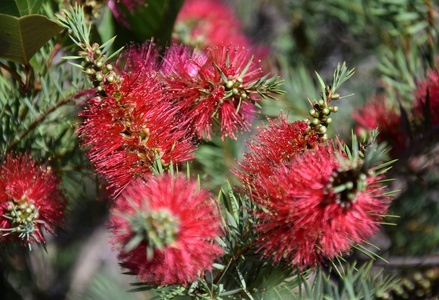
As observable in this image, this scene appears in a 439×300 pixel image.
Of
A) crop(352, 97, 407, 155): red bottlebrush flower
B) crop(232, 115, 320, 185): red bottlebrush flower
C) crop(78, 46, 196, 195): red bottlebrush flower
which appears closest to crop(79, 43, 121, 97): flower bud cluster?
crop(78, 46, 196, 195): red bottlebrush flower

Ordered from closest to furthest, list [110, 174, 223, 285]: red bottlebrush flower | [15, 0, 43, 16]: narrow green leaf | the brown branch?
[110, 174, 223, 285]: red bottlebrush flower
[15, 0, 43, 16]: narrow green leaf
the brown branch

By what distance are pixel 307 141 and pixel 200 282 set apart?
12 cm

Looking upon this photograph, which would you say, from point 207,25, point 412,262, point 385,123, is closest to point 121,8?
point 207,25

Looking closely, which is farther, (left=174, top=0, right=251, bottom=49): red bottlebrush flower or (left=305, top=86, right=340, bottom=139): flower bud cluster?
(left=174, top=0, right=251, bottom=49): red bottlebrush flower

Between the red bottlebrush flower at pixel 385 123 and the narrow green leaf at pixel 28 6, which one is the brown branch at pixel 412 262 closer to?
the red bottlebrush flower at pixel 385 123

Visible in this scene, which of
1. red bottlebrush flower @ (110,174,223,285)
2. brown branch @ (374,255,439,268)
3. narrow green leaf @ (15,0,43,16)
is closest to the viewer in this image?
red bottlebrush flower @ (110,174,223,285)

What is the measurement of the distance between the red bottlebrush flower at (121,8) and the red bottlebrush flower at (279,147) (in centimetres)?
19

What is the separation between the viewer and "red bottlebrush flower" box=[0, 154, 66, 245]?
32cm

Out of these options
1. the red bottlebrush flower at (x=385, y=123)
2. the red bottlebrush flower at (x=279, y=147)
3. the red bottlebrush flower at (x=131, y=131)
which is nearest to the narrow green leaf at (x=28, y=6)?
the red bottlebrush flower at (x=131, y=131)

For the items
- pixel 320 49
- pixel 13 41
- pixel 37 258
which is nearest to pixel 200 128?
pixel 13 41

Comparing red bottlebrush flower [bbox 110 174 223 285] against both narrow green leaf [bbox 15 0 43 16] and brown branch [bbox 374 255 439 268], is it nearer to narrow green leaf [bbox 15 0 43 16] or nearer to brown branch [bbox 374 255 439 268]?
narrow green leaf [bbox 15 0 43 16]

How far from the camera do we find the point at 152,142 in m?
0.32

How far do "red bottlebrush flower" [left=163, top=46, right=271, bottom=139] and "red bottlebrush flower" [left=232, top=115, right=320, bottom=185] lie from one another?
0.03 meters

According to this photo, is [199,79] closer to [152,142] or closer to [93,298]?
[152,142]
